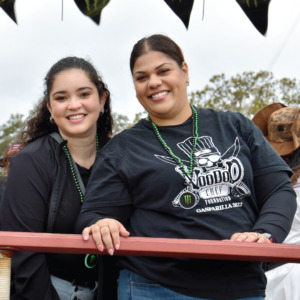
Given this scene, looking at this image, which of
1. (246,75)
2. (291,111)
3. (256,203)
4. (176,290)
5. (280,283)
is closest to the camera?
(176,290)

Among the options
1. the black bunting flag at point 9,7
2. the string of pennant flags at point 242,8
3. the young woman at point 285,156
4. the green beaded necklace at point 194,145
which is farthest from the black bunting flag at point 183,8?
the young woman at point 285,156

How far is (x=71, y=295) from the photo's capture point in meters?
2.02

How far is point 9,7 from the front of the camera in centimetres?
174

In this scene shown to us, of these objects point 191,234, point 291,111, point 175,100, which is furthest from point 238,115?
point 291,111

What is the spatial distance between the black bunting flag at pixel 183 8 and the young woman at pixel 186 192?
28cm

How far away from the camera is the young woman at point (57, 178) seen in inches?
74.8

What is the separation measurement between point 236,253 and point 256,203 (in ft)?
1.84

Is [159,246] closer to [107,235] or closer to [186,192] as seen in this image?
[107,235]

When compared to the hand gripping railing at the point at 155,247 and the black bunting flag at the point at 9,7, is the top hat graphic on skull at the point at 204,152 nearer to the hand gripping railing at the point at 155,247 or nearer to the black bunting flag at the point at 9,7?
the hand gripping railing at the point at 155,247

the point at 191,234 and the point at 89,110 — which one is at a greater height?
the point at 89,110

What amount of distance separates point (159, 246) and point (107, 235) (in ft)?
0.59

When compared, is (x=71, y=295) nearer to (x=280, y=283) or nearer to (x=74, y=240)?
(x=74, y=240)

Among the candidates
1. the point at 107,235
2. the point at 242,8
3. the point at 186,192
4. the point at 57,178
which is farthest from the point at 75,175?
the point at 242,8

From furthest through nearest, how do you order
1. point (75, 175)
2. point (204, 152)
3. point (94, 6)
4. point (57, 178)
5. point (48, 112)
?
point (48, 112) → point (75, 175) → point (57, 178) → point (204, 152) → point (94, 6)
